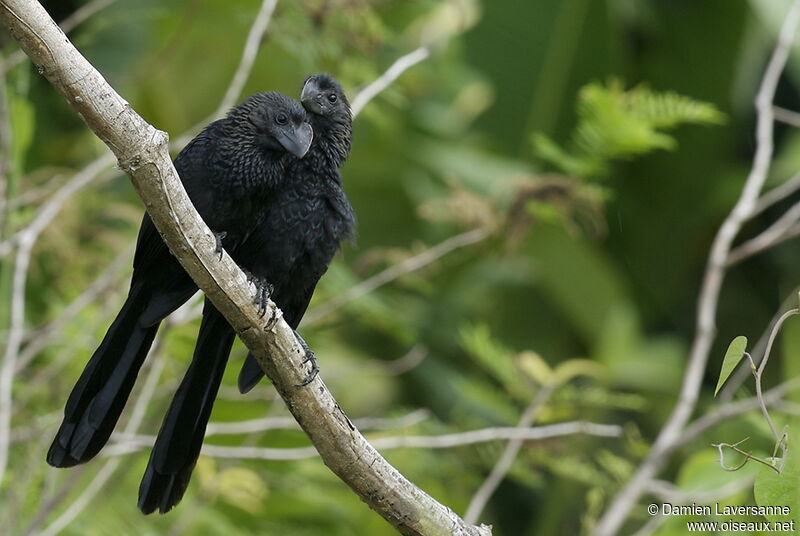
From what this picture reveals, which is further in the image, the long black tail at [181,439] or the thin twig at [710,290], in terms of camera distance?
the thin twig at [710,290]

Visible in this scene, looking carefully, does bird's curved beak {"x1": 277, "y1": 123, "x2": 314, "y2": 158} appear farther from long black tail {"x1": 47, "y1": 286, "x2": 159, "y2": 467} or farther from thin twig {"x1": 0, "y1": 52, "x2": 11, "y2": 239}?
thin twig {"x1": 0, "y1": 52, "x2": 11, "y2": 239}

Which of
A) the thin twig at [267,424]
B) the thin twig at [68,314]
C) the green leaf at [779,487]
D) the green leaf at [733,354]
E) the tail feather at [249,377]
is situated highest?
Result: the thin twig at [68,314]

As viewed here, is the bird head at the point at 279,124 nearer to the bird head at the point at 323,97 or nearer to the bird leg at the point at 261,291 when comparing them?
the bird head at the point at 323,97

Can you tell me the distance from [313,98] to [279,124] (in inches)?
9.8

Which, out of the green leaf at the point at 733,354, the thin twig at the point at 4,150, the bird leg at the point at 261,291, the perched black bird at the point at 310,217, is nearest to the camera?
the green leaf at the point at 733,354

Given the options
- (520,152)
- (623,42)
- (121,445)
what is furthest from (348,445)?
(623,42)

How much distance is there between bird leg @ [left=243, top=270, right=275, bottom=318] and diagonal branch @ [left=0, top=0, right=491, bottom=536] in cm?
2

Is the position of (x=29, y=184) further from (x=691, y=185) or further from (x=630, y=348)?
(x=691, y=185)

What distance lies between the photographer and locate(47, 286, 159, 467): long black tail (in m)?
2.65

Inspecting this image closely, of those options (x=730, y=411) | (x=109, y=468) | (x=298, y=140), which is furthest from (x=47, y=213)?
(x=730, y=411)

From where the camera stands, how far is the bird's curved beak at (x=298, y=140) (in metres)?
2.71

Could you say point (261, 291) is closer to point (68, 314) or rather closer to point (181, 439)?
point (181, 439)

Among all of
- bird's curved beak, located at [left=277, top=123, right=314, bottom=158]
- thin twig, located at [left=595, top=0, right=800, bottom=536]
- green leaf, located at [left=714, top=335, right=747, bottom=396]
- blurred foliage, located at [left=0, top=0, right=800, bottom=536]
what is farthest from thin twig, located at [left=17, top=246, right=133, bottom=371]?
green leaf, located at [left=714, top=335, right=747, bottom=396]

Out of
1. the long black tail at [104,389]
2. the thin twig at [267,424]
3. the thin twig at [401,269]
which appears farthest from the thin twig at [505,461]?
the long black tail at [104,389]
